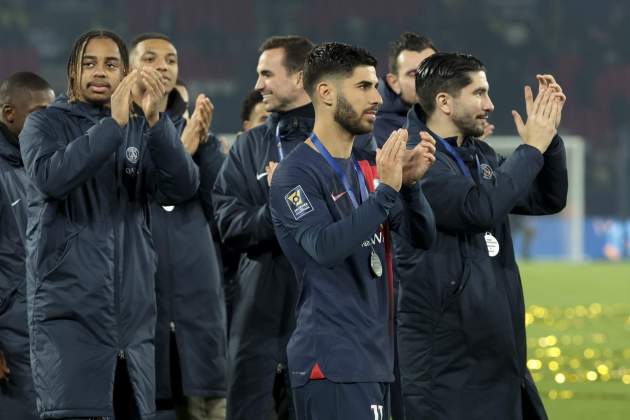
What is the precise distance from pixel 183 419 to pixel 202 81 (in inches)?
1119

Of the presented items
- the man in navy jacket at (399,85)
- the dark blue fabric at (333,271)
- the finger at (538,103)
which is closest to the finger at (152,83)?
the dark blue fabric at (333,271)

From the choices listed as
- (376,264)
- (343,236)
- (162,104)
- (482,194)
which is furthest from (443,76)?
(343,236)

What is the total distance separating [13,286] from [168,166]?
1094 mm

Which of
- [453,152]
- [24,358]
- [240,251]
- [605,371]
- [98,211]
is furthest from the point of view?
[605,371]

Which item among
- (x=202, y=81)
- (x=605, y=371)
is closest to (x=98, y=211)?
(x=605, y=371)

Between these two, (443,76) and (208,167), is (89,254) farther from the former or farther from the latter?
(208,167)

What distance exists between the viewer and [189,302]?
6.06 m

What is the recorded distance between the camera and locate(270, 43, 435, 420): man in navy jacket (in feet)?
13.6

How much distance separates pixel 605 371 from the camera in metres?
10.7

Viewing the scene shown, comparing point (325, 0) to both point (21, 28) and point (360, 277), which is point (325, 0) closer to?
point (21, 28)

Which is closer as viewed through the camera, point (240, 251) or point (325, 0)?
point (240, 251)

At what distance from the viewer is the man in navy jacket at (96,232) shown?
468 cm

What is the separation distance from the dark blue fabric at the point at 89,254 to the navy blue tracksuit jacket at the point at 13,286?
0.86m

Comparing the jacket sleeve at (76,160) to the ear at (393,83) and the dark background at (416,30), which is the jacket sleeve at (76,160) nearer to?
the ear at (393,83)
